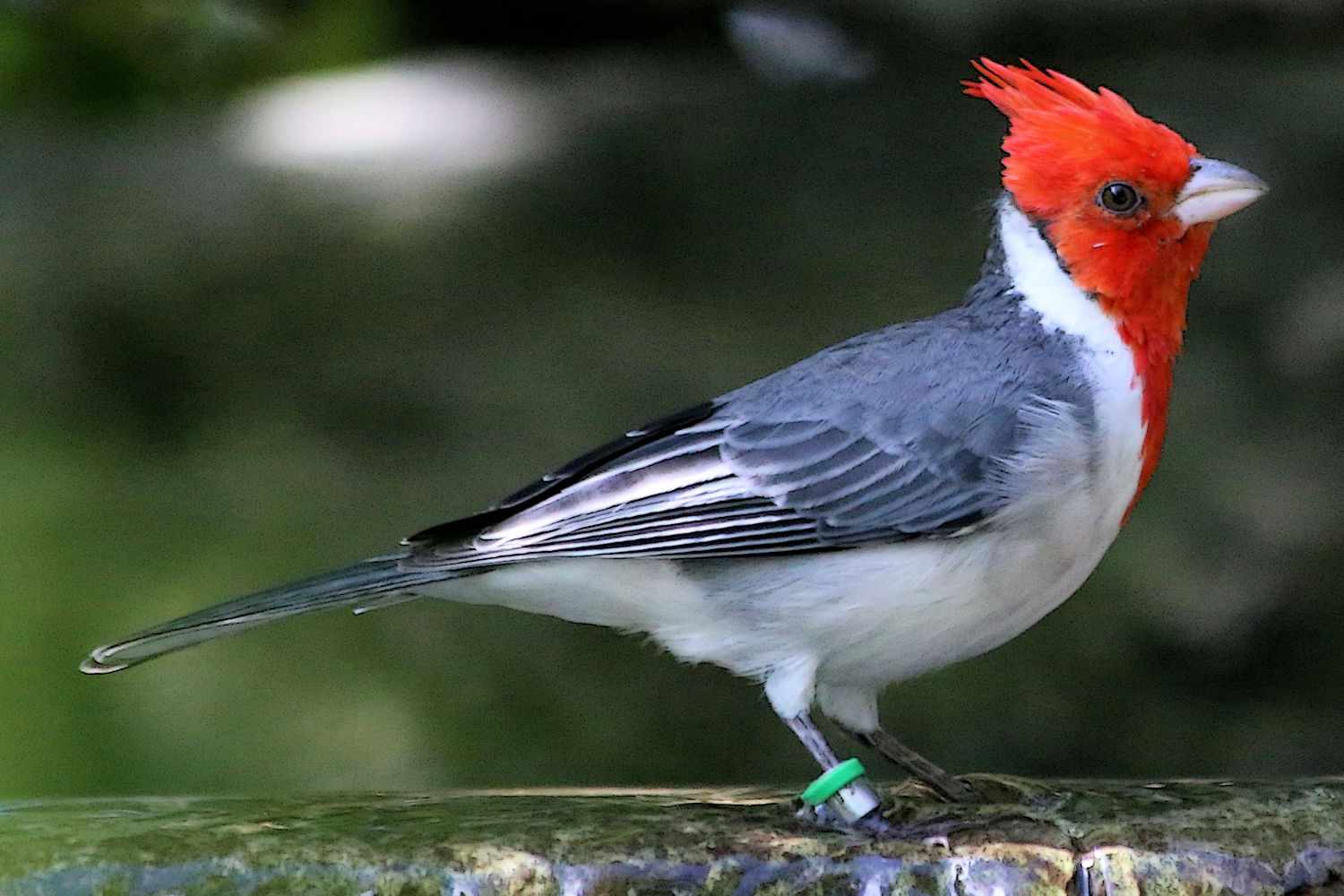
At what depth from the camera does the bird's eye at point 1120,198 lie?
250 cm

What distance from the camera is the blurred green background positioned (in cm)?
429

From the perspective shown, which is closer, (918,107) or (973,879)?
(973,879)

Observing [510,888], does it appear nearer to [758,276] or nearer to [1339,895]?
[1339,895]

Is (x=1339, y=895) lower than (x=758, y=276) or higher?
lower

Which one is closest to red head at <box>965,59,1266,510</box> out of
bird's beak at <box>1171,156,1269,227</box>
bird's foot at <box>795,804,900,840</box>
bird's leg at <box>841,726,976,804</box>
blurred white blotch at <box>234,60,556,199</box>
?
bird's beak at <box>1171,156,1269,227</box>

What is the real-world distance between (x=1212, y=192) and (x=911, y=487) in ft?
2.00

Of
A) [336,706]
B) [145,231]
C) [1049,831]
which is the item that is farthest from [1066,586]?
[145,231]

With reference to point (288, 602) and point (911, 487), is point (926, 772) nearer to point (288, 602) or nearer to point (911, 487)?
point (911, 487)

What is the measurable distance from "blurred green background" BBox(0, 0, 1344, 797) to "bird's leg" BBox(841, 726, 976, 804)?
1.63m

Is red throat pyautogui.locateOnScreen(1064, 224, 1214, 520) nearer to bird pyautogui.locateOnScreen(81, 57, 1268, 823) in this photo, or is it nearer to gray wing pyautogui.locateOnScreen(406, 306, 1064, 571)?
bird pyautogui.locateOnScreen(81, 57, 1268, 823)

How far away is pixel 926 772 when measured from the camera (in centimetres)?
264

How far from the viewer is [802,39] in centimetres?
498

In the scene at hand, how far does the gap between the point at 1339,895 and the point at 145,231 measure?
369cm

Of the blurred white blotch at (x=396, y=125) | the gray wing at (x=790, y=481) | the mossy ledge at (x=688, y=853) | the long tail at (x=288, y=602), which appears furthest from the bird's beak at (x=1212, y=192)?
the blurred white blotch at (x=396, y=125)
